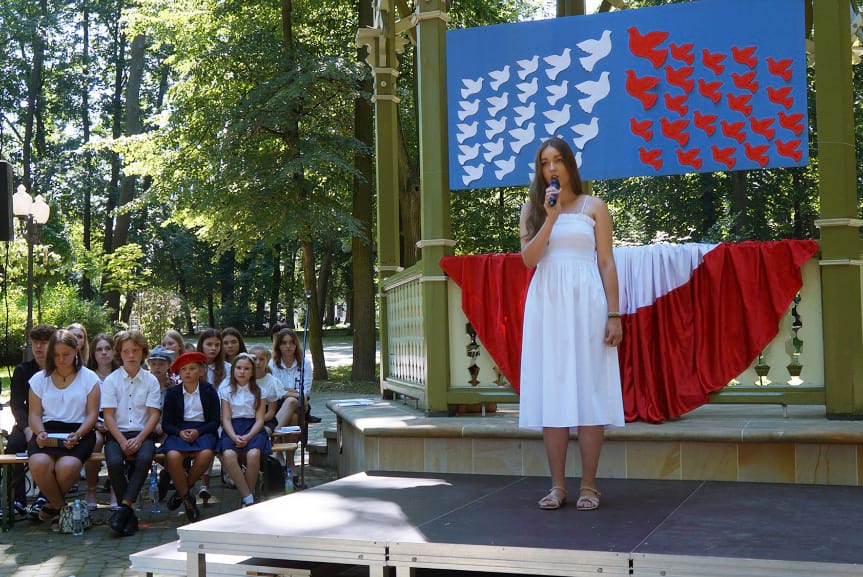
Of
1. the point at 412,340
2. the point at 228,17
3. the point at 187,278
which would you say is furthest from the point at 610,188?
the point at 187,278

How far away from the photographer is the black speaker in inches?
309

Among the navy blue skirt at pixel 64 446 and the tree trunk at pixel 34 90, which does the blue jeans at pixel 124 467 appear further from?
the tree trunk at pixel 34 90

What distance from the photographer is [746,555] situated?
3.81 m

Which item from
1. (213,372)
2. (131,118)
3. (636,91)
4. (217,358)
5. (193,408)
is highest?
(131,118)

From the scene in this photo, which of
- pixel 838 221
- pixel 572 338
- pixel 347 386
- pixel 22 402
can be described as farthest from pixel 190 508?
pixel 347 386

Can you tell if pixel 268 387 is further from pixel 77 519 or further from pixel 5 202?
pixel 5 202

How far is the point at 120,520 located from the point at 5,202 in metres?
2.95

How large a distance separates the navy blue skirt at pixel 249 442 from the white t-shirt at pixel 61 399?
1112 mm

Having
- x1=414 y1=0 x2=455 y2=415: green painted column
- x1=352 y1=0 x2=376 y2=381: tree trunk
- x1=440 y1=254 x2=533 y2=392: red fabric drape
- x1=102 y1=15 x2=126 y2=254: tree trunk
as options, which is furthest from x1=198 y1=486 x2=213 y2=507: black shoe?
x1=102 y1=15 x2=126 y2=254: tree trunk

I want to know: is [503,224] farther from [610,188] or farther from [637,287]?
[637,287]

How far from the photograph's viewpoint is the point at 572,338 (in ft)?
15.7

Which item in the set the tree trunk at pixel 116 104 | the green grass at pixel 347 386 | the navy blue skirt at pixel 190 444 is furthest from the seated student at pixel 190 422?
the tree trunk at pixel 116 104

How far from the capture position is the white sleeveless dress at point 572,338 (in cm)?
478

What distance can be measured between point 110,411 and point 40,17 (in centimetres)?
3051
